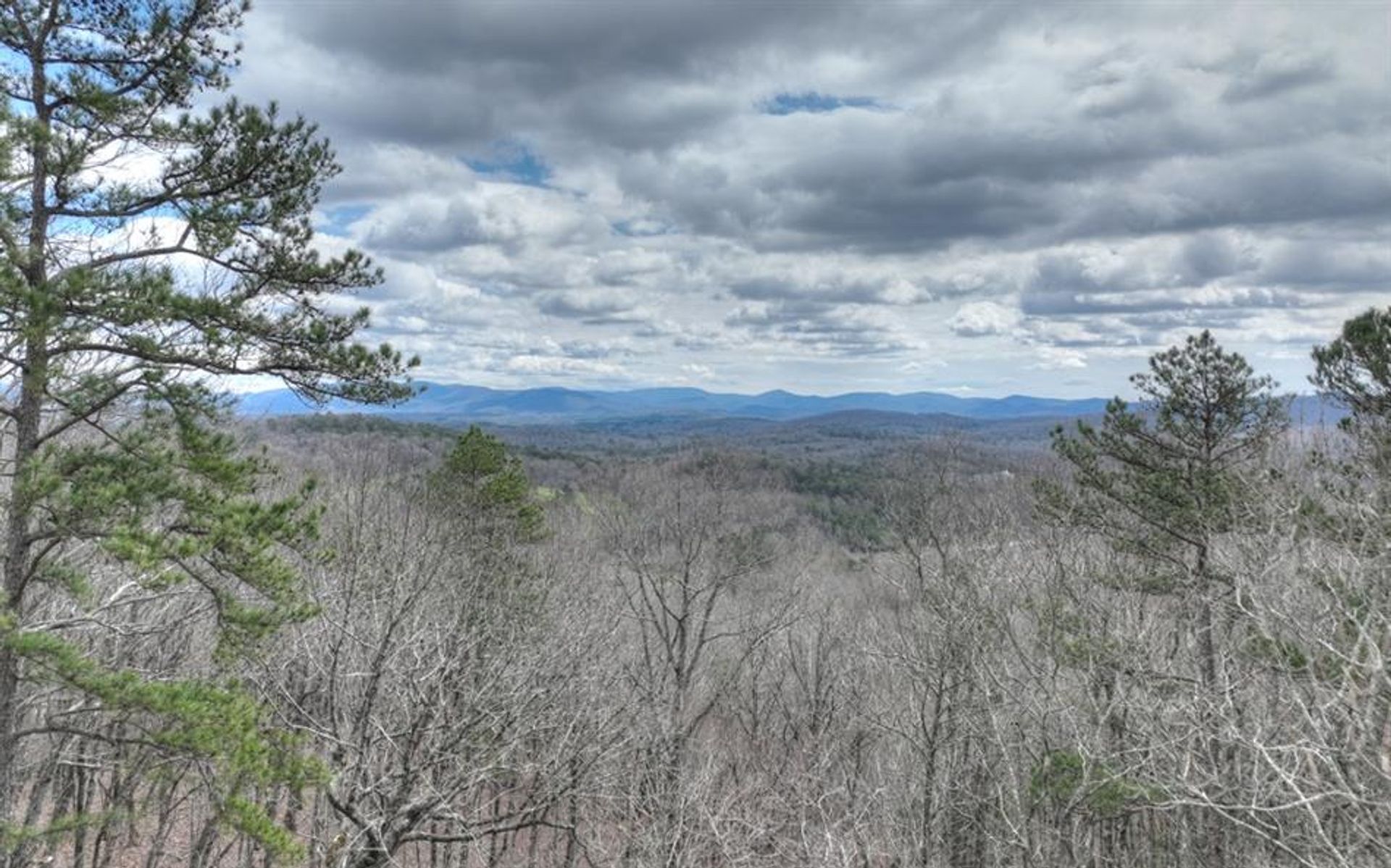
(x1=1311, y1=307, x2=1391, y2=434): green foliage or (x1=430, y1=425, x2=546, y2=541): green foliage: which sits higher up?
(x1=1311, y1=307, x2=1391, y2=434): green foliage

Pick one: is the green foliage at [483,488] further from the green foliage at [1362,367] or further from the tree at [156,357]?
the green foliage at [1362,367]

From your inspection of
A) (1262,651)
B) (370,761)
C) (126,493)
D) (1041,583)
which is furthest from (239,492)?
(1041,583)

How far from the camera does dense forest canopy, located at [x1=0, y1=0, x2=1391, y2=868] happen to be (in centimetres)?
661

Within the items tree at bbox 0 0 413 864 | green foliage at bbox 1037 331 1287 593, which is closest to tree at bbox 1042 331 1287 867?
green foliage at bbox 1037 331 1287 593

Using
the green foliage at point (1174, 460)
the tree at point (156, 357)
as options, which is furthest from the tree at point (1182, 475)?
the tree at point (156, 357)

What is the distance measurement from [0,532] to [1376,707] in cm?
1413

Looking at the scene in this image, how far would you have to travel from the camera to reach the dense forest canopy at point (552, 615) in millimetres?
6609

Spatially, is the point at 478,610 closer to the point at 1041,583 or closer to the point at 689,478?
the point at 689,478

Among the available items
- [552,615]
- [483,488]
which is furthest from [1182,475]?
[483,488]

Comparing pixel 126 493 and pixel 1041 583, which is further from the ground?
pixel 126 493

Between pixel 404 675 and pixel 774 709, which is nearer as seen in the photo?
pixel 404 675

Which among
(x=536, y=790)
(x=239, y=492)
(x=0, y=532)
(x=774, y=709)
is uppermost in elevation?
(x=239, y=492)

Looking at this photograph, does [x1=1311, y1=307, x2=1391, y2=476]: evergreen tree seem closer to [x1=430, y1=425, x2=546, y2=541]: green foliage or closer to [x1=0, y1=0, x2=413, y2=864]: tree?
[x1=0, y1=0, x2=413, y2=864]: tree

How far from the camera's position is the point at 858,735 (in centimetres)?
2277
